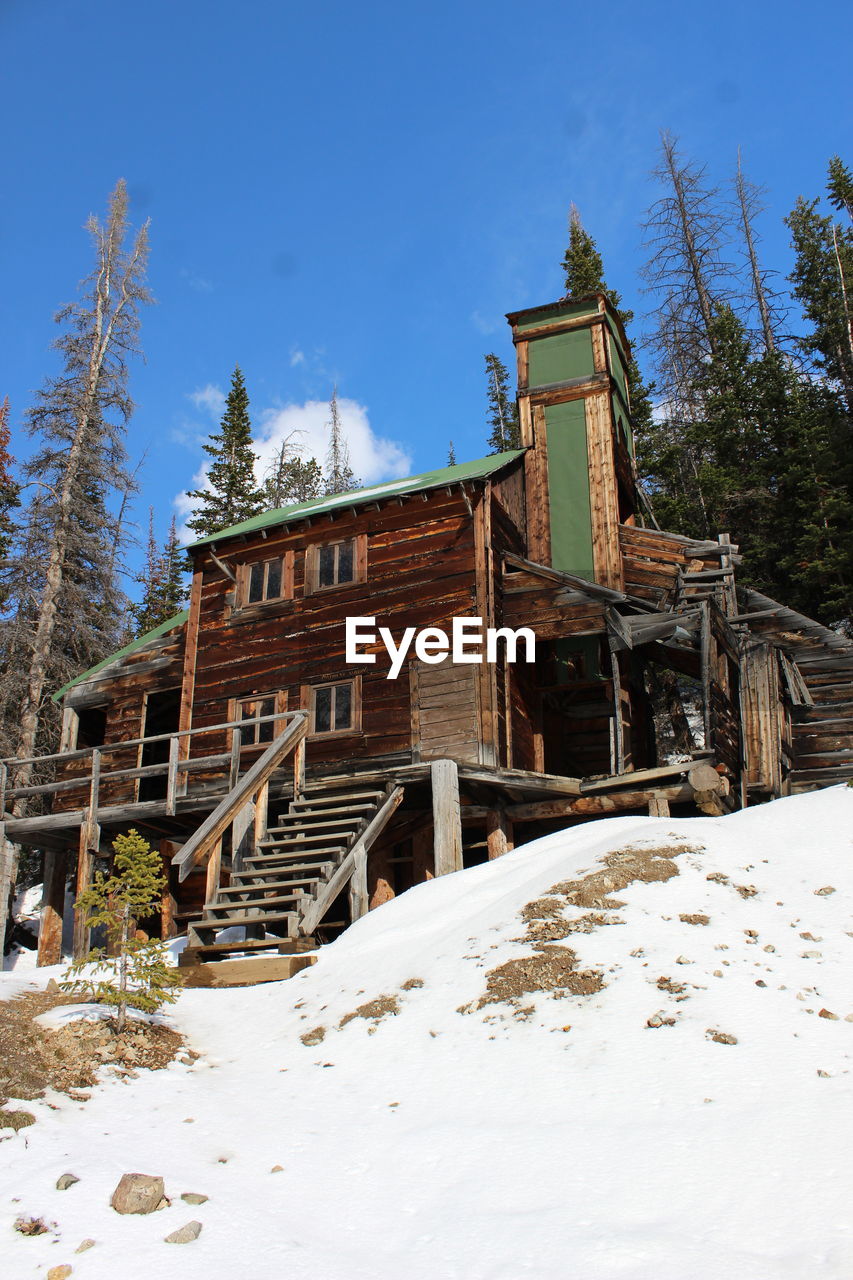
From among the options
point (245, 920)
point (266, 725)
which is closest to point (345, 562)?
point (266, 725)

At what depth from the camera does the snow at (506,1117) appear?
4.80 m

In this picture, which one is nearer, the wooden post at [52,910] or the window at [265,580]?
the window at [265,580]

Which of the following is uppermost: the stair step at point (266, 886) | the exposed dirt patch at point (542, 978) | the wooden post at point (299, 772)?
the wooden post at point (299, 772)

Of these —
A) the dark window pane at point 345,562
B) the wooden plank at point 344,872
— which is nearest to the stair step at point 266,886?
the wooden plank at point 344,872

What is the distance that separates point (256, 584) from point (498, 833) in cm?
674

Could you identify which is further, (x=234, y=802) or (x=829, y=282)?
(x=829, y=282)

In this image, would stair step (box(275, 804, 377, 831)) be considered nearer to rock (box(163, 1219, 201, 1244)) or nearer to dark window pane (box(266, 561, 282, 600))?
dark window pane (box(266, 561, 282, 600))

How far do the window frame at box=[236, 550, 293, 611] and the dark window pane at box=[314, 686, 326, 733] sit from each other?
2066 millimetres

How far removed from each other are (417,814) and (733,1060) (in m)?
11.2

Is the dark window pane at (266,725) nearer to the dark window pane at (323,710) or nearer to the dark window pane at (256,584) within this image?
the dark window pane at (323,710)

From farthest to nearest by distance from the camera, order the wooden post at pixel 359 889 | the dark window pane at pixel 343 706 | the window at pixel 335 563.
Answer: the window at pixel 335 563 → the dark window pane at pixel 343 706 → the wooden post at pixel 359 889

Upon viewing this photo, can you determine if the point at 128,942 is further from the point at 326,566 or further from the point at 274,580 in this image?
the point at 274,580

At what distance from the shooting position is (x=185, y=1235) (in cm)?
495

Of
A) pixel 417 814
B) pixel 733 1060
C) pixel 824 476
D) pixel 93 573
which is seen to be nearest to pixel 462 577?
pixel 417 814
